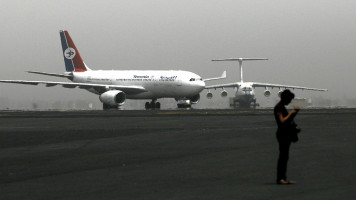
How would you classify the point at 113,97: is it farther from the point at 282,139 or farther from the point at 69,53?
the point at 282,139

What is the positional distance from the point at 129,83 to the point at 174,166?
63.8 metres

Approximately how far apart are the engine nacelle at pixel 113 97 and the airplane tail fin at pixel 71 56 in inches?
484

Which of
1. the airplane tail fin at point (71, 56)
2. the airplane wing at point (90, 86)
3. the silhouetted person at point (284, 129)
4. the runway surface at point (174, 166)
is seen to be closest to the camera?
the runway surface at point (174, 166)

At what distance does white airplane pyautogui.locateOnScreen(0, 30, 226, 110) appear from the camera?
3018 inches

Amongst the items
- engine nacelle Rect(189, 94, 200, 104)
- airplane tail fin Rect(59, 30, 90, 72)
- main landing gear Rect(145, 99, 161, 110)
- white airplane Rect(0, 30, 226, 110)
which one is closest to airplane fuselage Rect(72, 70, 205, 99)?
white airplane Rect(0, 30, 226, 110)

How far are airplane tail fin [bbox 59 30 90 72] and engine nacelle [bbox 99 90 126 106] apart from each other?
40.3 feet

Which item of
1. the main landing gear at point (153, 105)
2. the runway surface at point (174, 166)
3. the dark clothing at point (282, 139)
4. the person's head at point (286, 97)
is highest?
the main landing gear at point (153, 105)

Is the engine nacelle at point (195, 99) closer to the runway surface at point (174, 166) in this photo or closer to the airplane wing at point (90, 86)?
the airplane wing at point (90, 86)

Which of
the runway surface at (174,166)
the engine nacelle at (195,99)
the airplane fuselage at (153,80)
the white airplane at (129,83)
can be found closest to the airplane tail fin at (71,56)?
the white airplane at (129,83)

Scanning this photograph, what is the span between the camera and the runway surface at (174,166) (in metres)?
13.5

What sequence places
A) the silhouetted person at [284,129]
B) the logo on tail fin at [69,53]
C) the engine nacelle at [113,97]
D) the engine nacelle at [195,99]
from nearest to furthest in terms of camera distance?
the silhouetted person at [284,129] → the engine nacelle at [113,97] → the engine nacelle at [195,99] → the logo on tail fin at [69,53]

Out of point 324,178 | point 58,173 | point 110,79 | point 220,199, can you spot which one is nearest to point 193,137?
point 58,173

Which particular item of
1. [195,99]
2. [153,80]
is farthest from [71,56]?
[195,99]

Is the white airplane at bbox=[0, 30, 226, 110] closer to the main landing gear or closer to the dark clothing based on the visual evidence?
the main landing gear
